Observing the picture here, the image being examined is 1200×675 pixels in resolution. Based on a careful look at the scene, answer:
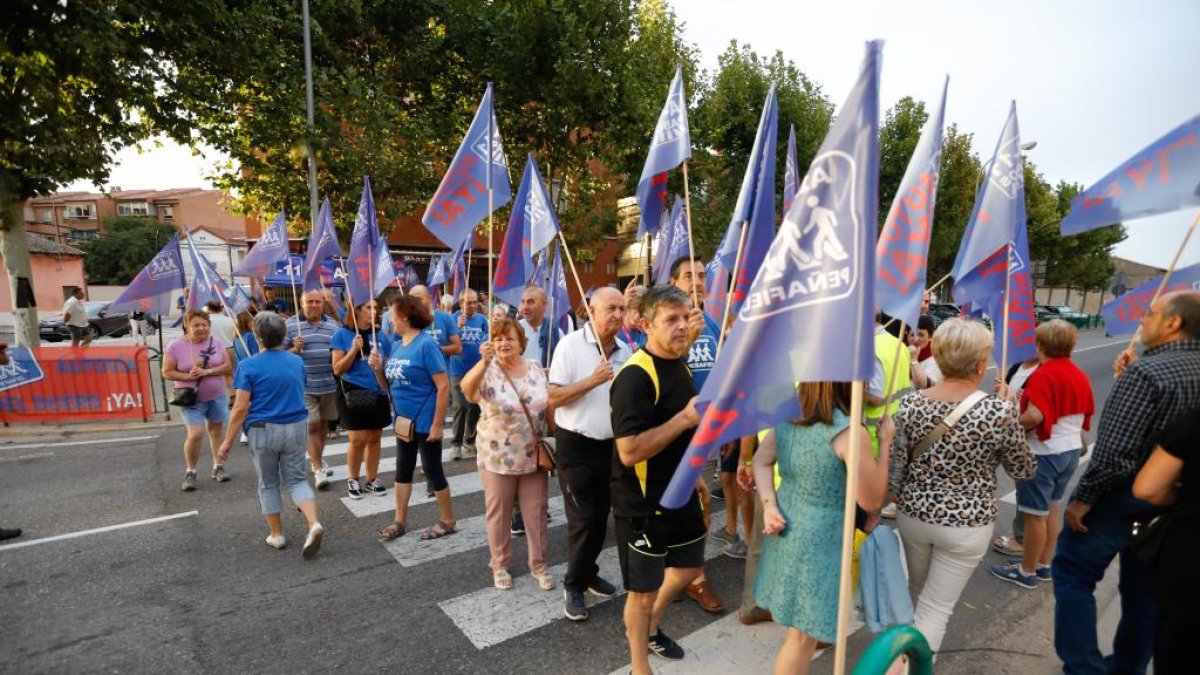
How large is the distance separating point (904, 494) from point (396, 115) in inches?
558

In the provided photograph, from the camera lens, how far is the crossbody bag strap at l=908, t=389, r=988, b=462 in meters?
2.64

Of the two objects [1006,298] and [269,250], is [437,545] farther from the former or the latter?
[269,250]

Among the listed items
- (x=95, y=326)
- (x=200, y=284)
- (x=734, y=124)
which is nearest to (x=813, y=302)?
(x=200, y=284)

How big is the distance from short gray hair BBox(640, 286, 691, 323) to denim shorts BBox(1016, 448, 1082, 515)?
2.90m

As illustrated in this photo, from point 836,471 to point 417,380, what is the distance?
3.45 meters

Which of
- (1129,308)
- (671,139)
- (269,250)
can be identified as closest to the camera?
(1129,308)

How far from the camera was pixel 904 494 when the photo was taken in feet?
9.23

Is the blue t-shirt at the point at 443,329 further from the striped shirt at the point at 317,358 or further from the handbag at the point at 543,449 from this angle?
the handbag at the point at 543,449

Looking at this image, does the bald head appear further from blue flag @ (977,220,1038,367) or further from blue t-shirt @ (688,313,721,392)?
blue flag @ (977,220,1038,367)

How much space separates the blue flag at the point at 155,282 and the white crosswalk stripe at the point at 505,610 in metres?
6.40

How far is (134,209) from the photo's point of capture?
6531 cm

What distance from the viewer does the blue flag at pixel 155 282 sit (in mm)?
7262

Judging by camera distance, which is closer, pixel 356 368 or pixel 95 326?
pixel 356 368

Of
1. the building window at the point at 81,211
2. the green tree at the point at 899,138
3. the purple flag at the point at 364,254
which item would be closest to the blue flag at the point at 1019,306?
the purple flag at the point at 364,254
